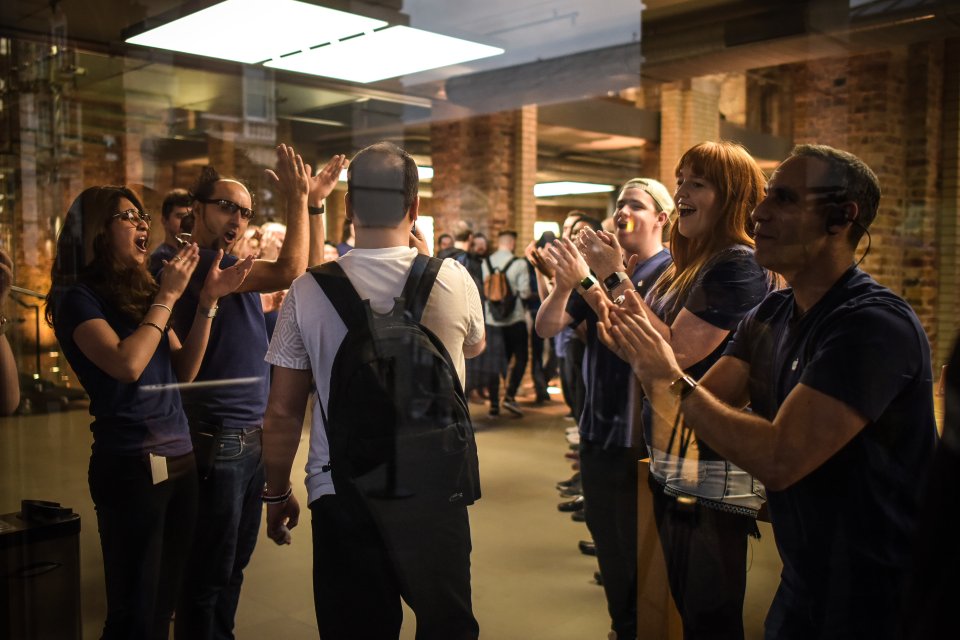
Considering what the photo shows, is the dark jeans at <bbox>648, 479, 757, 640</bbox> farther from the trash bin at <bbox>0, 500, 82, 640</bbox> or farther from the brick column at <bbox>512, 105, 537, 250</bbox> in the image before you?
the trash bin at <bbox>0, 500, 82, 640</bbox>

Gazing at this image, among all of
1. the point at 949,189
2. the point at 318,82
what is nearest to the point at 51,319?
the point at 318,82

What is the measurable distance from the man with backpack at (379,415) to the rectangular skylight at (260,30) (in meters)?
0.44

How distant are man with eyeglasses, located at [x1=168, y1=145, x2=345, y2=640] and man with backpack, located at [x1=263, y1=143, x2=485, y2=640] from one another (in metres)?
0.15

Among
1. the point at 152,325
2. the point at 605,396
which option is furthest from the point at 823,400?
the point at 152,325

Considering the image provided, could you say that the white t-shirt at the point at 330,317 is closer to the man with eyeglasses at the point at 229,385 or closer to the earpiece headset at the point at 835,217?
the man with eyeglasses at the point at 229,385

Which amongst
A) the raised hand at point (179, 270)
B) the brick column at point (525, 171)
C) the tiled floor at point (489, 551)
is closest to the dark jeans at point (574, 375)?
the tiled floor at point (489, 551)

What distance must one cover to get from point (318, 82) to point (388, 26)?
0.87ft

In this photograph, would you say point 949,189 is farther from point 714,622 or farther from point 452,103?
point 452,103

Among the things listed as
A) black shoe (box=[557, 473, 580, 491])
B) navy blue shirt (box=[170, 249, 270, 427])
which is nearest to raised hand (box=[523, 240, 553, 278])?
navy blue shirt (box=[170, 249, 270, 427])

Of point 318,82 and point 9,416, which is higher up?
point 318,82

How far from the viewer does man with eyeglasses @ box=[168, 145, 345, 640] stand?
1806mm

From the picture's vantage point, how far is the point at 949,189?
1.47 metres

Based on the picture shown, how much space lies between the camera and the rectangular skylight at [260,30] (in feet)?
6.59

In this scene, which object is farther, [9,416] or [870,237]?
[9,416]
